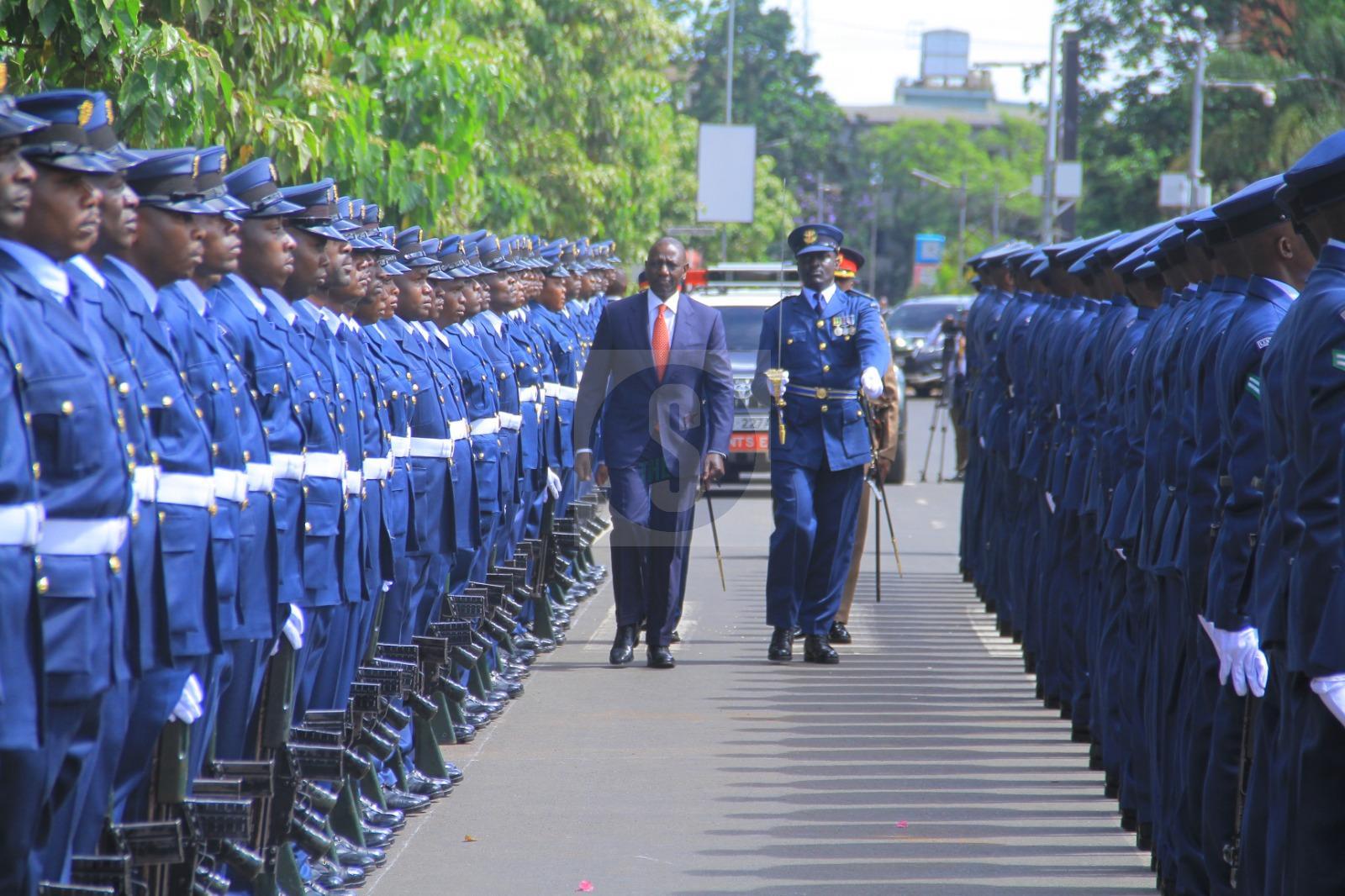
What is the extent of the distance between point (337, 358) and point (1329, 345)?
381 cm

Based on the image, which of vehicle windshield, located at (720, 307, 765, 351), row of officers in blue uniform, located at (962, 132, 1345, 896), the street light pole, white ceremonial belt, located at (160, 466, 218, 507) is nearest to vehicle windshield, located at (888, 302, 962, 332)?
the street light pole

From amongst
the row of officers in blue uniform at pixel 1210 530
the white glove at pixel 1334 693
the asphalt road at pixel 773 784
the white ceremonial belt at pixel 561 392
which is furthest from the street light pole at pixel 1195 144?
the white glove at pixel 1334 693

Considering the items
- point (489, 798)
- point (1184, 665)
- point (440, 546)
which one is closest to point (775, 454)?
point (440, 546)

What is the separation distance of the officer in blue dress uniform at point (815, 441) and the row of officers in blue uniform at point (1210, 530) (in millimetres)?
1383

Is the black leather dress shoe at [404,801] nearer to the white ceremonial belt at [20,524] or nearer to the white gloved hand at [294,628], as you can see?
the white gloved hand at [294,628]

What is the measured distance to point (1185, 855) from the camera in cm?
634

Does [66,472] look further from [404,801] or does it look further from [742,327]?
[742,327]

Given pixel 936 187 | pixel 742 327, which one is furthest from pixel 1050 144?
pixel 936 187

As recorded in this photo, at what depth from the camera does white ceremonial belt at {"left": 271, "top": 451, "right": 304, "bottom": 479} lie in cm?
682

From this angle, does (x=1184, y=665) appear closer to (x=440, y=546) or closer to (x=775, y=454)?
(x=440, y=546)

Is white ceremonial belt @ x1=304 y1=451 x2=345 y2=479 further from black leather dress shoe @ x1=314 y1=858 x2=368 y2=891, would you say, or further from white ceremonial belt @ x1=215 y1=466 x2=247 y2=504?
black leather dress shoe @ x1=314 y1=858 x2=368 y2=891

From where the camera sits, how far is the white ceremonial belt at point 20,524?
4.50m

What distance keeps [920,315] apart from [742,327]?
30.1 metres

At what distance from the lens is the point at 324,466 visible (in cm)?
718
